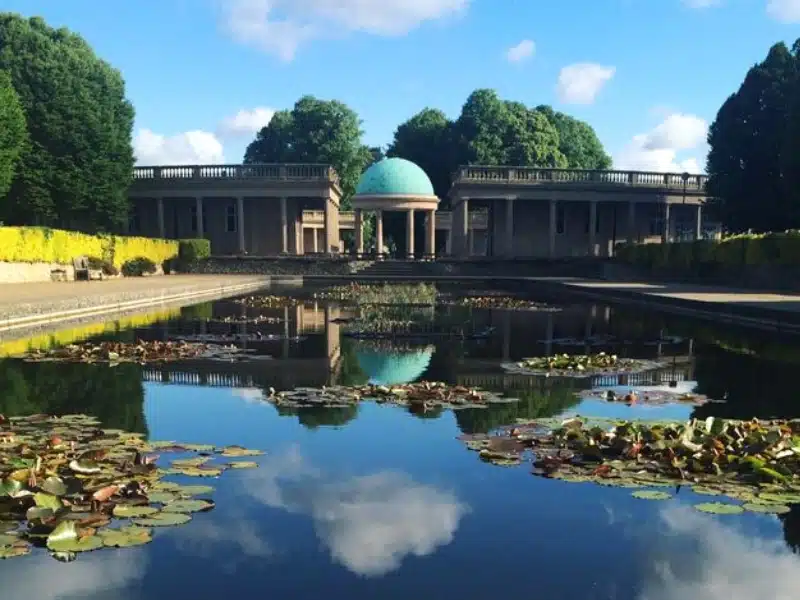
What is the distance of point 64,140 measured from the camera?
4316cm

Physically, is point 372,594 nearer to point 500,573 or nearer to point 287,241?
point 500,573

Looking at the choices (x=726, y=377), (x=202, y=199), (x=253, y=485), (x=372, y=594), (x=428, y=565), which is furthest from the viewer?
(x=202, y=199)

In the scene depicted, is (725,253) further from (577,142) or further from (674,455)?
(577,142)

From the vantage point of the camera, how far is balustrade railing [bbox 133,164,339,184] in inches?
2115

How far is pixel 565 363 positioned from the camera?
1184cm

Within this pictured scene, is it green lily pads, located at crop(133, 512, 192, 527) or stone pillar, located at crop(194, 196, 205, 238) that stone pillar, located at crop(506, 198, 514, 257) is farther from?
green lily pads, located at crop(133, 512, 192, 527)

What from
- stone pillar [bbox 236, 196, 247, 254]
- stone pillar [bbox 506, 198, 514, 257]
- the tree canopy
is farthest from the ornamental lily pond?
stone pillar [bbox 506, 198, 514, 257]

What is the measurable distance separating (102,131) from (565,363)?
39.8 meters

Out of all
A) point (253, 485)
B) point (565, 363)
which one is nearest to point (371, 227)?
point (565, 363)

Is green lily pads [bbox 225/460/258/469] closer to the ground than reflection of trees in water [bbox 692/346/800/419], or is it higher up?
higher up

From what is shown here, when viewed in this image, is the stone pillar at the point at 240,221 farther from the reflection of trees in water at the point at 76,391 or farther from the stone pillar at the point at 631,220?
the reflection of trees in water at the point at 76,391

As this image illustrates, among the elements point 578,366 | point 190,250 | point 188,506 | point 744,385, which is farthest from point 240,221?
point 188,506

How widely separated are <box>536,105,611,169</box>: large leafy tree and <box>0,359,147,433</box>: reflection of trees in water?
68.5 m

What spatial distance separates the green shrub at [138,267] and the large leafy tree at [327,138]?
2955cm
